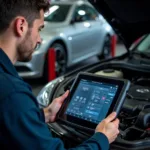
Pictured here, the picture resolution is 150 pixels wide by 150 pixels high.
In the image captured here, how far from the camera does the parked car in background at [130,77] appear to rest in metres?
1.84

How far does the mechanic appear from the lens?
1.08 m

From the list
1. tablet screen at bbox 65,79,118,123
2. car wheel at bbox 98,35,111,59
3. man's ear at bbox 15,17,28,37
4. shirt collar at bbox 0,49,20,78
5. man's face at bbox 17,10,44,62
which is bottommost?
car wheel at bbox 98,35,111,59

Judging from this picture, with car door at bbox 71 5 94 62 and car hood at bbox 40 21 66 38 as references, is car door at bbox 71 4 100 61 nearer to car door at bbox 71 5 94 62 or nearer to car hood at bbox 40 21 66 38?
car door at bbox 71 5 94 62

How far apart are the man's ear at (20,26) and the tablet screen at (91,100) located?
64cm

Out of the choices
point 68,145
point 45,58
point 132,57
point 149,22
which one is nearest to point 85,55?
point 45,58

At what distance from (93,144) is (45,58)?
140 inches

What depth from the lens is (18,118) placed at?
42.4 inches

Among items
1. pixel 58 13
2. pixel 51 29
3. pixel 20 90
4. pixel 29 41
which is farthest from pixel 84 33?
pixel 20 90

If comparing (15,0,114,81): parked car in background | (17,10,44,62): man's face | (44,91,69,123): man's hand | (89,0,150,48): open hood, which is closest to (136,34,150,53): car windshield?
(89,0,150,48): open hood

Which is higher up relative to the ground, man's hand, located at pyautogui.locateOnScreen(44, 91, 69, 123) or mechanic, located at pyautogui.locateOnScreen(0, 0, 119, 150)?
mechanic, located at pyautogui.locateOnScreen(0, 0, 119, 150)

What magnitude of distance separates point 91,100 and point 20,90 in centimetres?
70

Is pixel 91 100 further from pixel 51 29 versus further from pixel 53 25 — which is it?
pixel 53 25

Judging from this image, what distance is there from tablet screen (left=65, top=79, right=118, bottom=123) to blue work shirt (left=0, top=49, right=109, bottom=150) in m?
0.52

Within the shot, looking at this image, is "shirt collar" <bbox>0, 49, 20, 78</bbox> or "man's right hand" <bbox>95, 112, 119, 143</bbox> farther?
"man's right hand" <bbox>95, 112, 119, 143</bbox>
